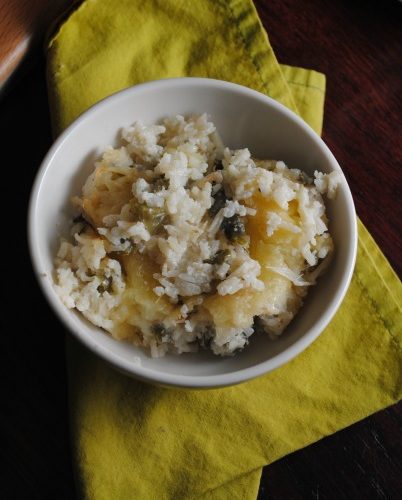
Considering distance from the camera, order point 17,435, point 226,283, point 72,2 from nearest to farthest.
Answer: point 226,283, point 17,435, point 72,2

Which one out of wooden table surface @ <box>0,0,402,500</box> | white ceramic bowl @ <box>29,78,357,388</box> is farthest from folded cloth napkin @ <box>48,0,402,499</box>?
white ceramic bowl @ <box>29,78,357,388</box>

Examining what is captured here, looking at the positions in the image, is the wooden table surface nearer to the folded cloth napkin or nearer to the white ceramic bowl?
the folded cloth napkin

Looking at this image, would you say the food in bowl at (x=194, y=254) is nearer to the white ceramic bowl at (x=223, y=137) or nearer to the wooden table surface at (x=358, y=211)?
the white ceramic bowl at (x=223, y=137)

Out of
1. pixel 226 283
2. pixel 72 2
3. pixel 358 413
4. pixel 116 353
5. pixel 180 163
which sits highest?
pixel 72 2

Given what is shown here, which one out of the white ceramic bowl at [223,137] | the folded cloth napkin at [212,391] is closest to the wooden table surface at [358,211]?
the folded cloth napkin at [212,391]

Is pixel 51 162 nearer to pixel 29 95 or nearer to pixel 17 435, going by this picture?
pixel 29 95

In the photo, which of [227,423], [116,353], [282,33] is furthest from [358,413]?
[282,33]
